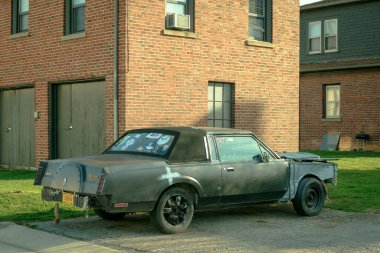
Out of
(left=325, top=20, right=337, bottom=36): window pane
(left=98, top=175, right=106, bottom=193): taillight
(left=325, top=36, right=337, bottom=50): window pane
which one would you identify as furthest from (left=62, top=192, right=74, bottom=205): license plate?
(left=325, top=20, right=337, bottom=36): window pane

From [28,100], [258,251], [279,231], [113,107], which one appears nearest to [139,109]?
[113,107]

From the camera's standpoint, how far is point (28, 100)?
60.7 ft

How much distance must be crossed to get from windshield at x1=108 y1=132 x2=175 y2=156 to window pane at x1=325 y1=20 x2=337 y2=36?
21.5 metres

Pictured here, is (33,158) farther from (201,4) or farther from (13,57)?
(201,4)

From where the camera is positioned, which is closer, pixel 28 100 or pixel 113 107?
pixel 113 107

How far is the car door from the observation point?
9.65 metres

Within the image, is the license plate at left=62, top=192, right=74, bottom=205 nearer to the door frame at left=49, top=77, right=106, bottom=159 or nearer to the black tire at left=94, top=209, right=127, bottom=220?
the black tire at left=94, top=209, right=127, bottom=220

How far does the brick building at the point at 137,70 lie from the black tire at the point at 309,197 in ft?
19.6

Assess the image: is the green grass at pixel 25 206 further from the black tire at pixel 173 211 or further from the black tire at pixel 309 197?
the black tire at pixel 309 197

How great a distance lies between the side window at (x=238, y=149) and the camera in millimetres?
9789

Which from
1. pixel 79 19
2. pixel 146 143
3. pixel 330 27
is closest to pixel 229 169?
pixel 146 143

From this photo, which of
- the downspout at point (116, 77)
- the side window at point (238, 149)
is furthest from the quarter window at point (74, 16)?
the side window at point (238, 149)

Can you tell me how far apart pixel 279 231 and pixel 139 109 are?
7.20m

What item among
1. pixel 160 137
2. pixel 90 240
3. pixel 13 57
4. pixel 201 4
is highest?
pixel 201 4
